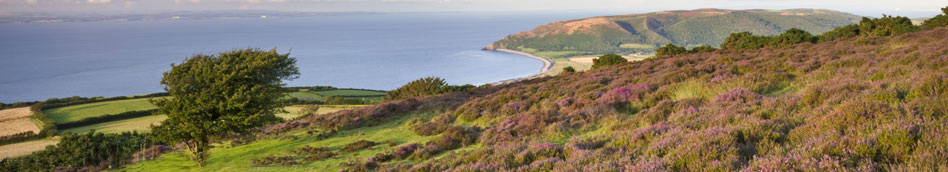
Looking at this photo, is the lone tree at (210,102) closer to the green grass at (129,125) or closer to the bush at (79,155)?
the bush at (79,155)

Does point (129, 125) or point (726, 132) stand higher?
point (726, 132)

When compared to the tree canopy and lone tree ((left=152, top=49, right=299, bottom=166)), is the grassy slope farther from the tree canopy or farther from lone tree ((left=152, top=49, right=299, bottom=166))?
the tree canopy

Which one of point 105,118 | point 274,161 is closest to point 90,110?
point 105,118

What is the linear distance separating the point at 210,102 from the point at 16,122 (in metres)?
38.6

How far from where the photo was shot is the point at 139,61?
180m

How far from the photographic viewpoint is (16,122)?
126 ft

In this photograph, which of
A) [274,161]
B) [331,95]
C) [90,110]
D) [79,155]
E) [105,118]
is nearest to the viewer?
[274,161]

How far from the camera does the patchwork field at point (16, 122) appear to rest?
35188mm

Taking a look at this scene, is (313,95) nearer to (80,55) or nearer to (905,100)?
(905,100)

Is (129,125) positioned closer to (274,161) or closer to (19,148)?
(19,148)

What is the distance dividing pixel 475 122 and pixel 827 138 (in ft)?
38.0

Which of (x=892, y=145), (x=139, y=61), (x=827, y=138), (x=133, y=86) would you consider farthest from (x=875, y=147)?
(x=139, y=61)

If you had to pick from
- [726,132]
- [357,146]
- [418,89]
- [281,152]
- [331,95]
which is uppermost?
[726,132]

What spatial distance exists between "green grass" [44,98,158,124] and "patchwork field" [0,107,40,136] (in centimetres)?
184
